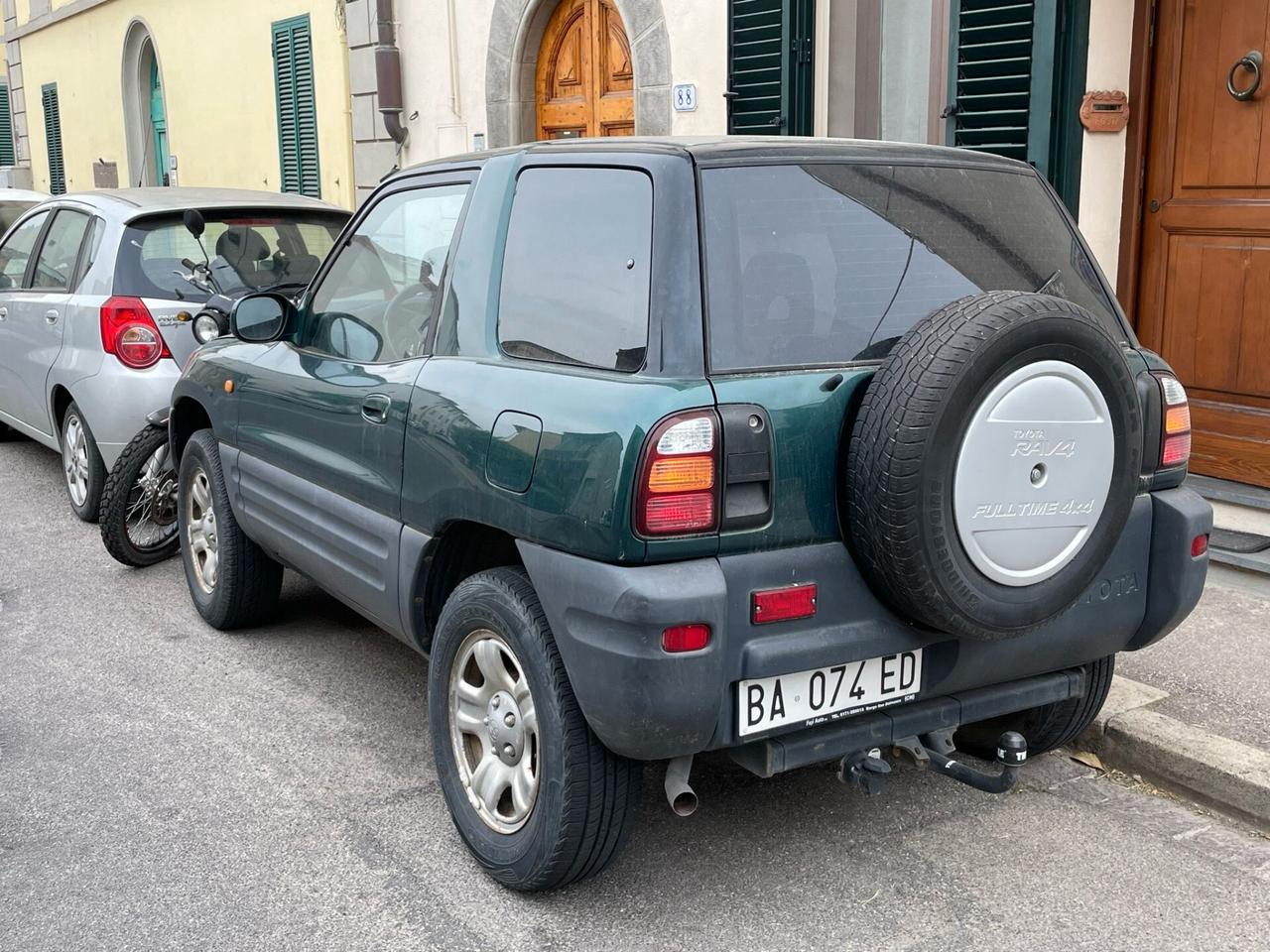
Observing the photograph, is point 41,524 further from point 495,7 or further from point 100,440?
point 495,7

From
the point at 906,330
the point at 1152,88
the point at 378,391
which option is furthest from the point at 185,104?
the point at 906,330

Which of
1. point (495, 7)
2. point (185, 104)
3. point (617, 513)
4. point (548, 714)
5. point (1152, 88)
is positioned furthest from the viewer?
point (185, 104)

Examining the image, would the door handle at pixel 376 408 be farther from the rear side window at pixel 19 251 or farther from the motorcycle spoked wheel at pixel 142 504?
the rear side window at pixel 19 251

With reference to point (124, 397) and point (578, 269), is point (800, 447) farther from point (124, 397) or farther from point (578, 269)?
point (124, 397)

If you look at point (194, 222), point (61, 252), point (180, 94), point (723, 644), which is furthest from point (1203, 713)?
point (180, 94)

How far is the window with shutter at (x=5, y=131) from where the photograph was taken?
27656 mm

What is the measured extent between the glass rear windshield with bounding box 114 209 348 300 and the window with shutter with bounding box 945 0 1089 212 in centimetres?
334

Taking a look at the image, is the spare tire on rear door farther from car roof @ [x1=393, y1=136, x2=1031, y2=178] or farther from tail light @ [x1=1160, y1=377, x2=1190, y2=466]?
car roof @ [x1=393, y1=136, x2=1031, y2=178]

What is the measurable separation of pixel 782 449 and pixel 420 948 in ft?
4.54

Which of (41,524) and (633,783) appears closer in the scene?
(633,783)

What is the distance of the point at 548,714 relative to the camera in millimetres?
3045

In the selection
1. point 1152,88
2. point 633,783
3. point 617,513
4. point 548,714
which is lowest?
point 633,783

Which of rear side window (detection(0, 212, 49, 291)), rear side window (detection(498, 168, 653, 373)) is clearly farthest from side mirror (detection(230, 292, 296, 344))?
rear side window (detection(0, 212, 49, 291))

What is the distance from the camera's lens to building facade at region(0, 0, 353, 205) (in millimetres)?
14086
